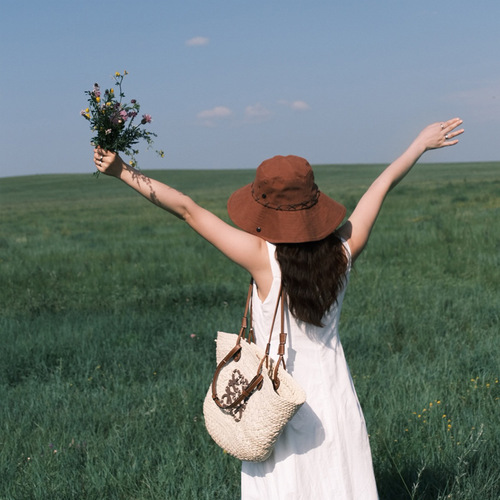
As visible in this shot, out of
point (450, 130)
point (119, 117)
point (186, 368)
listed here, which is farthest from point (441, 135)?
point (186, 368)

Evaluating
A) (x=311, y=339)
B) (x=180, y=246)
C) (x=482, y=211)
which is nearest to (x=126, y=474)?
(x=311, y=339)

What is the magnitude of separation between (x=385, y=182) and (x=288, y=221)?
61cm

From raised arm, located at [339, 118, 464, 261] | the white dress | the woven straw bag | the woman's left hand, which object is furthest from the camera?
the woman's left hand

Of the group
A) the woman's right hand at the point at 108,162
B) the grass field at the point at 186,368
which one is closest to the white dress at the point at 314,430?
the grass field at the point at 186,368

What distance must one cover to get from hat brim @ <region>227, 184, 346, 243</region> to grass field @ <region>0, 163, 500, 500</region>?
117cm

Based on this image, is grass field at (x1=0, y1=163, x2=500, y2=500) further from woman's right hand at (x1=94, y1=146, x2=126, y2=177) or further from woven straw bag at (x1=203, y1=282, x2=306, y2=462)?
woman's right hand at (x1=94, y1=146, x2=126, y2=177)

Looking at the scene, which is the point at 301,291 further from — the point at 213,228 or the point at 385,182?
the point at 385,182

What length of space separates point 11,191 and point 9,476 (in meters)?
59.1

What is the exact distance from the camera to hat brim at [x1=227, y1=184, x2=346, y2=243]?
79.2 inches

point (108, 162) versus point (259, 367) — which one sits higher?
→ point (108, 162)

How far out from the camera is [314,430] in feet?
6.99

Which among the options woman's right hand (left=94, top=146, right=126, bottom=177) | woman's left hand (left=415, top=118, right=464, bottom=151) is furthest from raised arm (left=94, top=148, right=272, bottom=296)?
woman's left hand (left=415, top=118, right=464, bottom=151)

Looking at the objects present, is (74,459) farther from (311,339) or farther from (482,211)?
(482,211)

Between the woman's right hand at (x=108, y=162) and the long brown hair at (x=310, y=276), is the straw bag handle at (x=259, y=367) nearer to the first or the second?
the long brown hair at (x=310, y=276)
